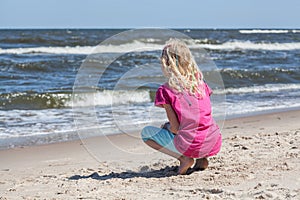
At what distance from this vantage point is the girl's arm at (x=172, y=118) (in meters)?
4.21

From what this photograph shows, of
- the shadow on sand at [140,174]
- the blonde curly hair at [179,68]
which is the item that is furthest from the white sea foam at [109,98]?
the blonde curly hair at [179,68]

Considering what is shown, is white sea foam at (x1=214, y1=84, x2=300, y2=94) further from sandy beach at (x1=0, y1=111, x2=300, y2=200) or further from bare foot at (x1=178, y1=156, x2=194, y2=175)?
bare foot at (x1=178, y1=156, x2=194, y2=175)

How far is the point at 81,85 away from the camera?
12148 mm

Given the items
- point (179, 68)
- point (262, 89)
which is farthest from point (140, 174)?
point (262, 89)

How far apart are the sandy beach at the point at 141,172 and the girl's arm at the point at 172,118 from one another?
1.29 ft

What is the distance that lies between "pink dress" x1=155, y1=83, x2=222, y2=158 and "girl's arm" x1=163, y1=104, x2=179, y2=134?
24mm

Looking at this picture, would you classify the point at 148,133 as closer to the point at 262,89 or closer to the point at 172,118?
the point at 172,118

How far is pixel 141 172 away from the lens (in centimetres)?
467

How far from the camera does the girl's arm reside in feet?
13.8

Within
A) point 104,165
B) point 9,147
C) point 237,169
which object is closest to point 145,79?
point 9,147

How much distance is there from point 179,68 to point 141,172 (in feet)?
3.37

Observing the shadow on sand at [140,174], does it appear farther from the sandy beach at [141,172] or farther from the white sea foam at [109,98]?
the white sea foam at [109,98]

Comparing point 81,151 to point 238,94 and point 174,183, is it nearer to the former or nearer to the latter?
point 174,183

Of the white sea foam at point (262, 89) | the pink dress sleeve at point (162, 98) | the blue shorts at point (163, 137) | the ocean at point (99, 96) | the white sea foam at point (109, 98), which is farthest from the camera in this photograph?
the white sea foam at point (262, 89)
